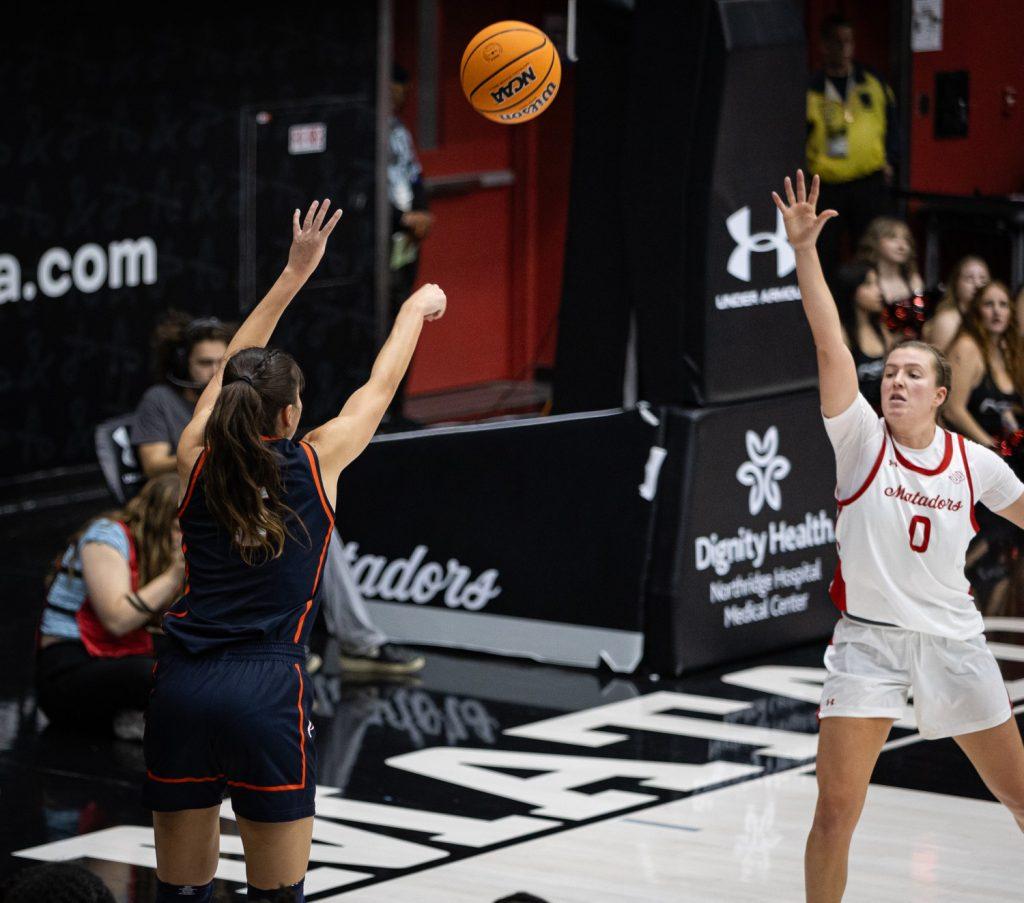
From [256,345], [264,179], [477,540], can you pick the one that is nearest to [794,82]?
[477,540]

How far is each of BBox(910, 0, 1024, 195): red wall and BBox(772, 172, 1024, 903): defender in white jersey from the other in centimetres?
1182

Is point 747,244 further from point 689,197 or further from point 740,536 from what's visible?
point 740,536

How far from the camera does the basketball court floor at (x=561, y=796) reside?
6.50 metres

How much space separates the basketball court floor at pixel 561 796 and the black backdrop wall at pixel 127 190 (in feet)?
11.1

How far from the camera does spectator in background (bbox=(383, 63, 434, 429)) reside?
14195 mm

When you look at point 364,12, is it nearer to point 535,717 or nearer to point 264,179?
point 264,179

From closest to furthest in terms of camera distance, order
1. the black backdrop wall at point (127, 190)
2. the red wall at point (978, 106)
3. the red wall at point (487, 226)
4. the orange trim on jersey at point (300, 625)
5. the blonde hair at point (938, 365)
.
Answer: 1. the orange trim on jersey at point (300, 625)
2. the blonde hair at point (938, 365)
3. the black backdrop wall at point (127, 190)
4. the red wall at point (487, 226)
5. the red wall at point (978, 106)

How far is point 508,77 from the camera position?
23.5 ft

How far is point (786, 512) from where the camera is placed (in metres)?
9.51

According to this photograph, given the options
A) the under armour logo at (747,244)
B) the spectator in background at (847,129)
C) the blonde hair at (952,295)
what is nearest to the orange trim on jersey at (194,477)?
the under armour logo at (747,244)

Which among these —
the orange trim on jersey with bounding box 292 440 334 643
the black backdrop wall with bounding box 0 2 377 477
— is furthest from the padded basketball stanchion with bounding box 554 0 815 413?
the orange trim on jersey with bounding box 292 440 334 643

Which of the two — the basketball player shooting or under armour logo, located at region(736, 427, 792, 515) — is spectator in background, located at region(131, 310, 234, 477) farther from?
the basketball player shooting

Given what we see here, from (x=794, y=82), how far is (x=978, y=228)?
723 cm

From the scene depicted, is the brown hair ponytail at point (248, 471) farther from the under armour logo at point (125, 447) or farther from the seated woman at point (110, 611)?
the under armour logo at point (125, 447)
